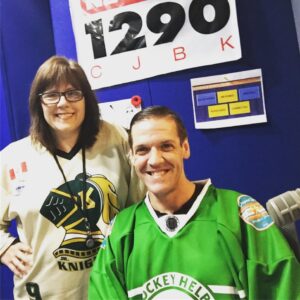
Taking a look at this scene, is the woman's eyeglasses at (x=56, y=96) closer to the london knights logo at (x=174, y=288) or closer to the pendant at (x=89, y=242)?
the pendant at (x=89, y=242)

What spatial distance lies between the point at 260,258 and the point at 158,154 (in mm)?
324

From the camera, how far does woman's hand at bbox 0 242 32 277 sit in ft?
3.25

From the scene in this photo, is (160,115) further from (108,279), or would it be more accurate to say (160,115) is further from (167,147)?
(108,279)

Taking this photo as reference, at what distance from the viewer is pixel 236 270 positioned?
0.76 m

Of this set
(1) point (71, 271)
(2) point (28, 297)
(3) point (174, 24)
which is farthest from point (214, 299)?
(3) point (174, 24)

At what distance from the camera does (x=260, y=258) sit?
2.44 ft

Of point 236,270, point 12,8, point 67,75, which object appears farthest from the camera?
point 12,8

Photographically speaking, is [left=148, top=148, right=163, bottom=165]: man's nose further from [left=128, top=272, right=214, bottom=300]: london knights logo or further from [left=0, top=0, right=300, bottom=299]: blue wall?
[left=0, top=0, right=300, bottom=299]: blue wall

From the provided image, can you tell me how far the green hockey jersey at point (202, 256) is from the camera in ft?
2.43

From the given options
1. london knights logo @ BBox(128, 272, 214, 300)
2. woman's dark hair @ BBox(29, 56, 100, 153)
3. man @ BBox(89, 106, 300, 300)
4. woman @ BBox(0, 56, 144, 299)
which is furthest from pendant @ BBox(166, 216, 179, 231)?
woman's dark hair @ BBox(29, 56, 100, 153)

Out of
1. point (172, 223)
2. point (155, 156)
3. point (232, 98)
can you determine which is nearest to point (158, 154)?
point (155, 156)

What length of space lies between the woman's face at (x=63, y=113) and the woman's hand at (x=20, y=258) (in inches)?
14.3

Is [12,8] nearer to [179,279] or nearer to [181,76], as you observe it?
[181,76]

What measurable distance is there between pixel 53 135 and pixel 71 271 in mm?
395
